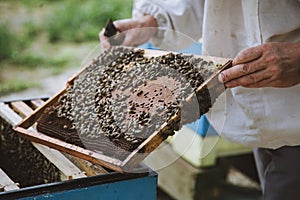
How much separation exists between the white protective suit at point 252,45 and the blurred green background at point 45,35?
3.36m

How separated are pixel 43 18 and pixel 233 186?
4092 mm

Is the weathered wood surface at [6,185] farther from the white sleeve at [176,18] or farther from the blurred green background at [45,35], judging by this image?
the blurred green background at [45,35]

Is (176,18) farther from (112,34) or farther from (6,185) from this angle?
(6,185)

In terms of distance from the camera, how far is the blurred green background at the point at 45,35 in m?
5.68

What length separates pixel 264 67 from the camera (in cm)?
170

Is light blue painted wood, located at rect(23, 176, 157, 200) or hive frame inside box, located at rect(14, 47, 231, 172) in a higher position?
hive frame inside box, located at rect(14, 47, 231, 172)

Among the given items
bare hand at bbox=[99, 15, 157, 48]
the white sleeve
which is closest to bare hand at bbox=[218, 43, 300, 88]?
the white sleeve

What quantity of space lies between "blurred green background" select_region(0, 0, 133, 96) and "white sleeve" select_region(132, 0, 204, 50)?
2.98 metres

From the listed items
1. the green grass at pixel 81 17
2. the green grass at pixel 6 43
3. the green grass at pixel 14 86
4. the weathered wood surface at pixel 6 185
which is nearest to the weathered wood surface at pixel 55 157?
the weathered wood surface at pixel 6 185

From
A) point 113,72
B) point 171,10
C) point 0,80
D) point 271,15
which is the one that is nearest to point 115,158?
point 113,72

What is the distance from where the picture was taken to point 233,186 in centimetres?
363

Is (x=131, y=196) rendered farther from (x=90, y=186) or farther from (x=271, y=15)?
(x=271, y=15)

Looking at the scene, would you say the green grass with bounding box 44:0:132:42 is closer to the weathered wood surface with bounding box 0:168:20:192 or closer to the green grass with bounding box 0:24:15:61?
the green grass with bounding box 0:24:15:61

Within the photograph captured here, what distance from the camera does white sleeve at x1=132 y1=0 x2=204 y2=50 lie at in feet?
7.68
